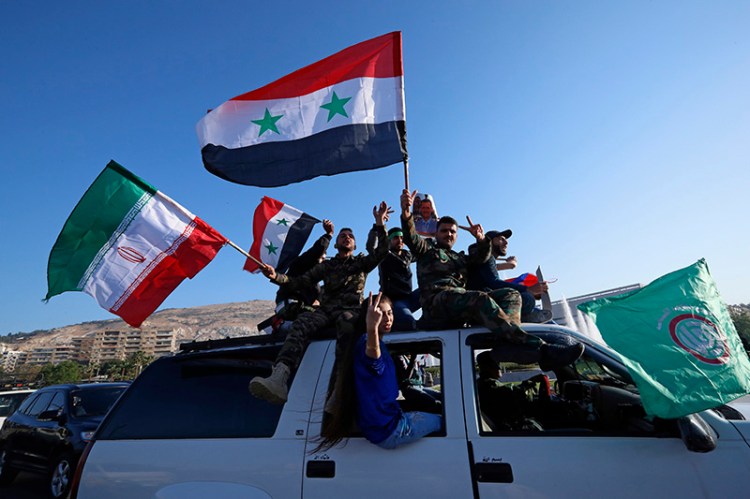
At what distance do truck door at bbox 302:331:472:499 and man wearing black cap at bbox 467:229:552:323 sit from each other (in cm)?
127

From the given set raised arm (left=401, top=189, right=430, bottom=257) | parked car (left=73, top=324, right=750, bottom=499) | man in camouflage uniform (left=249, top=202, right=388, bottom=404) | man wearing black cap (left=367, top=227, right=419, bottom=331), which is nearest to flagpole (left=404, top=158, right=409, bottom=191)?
man wearing black cap (left=367, top=227, right=419, bottom=331)

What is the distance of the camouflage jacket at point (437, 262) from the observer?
3.42m

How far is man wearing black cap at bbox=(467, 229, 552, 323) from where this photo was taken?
3375 mm

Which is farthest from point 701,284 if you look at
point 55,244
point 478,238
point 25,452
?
point 25,452

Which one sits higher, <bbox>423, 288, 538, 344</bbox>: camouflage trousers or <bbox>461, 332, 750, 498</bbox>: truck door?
<bbox>423, 288, 538, 344</bbox>: camouflage trousers

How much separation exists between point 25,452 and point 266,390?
720cm

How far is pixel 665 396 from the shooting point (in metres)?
1.97

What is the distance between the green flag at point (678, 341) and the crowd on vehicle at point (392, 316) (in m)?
0.28

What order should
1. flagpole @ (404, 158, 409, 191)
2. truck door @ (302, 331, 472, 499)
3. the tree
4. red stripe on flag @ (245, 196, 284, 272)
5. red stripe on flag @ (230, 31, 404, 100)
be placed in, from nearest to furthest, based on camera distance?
truck door @ (302, 331, 472, 499), flagpole @ (404, 158, 409, 191), red stripe on flag @ (230, 31, 404, 100), red stripe on flag @ (245, 196, 284, 272), the tree

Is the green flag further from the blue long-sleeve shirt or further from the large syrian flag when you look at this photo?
the large syrian flag

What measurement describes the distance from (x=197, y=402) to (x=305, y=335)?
81cm

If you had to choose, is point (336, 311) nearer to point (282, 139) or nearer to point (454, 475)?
point (454, 475)

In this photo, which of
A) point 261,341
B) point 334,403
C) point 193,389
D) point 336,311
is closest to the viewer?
point 334,403

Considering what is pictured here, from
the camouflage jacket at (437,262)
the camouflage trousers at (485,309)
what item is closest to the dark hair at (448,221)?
the camouflage jacket at (437,262)
